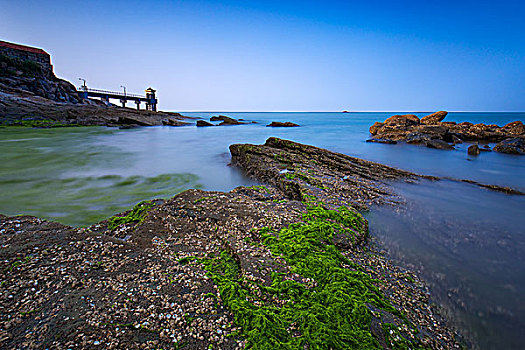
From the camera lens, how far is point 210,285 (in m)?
2.76

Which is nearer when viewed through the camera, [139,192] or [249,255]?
[249,255]

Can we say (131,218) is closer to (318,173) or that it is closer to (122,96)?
(318,173)

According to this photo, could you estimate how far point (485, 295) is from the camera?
10.2 ft

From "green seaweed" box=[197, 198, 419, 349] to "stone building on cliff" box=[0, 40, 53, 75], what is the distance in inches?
2300

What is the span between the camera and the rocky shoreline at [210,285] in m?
2.17

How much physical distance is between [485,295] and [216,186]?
671 centimetres

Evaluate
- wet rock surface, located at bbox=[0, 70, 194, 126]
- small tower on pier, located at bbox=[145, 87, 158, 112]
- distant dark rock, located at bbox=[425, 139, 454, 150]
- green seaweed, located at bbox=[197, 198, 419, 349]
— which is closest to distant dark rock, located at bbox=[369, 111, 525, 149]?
distant dark rock, located at bbox=[425, 139, 454, 150]

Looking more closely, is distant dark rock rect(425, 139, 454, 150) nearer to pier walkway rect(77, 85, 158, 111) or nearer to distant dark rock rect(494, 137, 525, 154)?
distant dark rock rect(494, 137, 525, 154)

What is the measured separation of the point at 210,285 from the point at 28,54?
60.9 metres

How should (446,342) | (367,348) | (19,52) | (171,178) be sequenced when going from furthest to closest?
(19,52) < (171,178) < (446,342) < (367,348)

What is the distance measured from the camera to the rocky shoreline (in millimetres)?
2170

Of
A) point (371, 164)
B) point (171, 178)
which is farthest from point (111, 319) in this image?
point (371, 164)

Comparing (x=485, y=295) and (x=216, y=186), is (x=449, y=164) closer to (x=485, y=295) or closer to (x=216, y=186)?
(x=485, y=295)

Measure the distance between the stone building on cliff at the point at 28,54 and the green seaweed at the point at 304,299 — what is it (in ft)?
192
